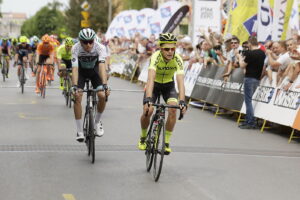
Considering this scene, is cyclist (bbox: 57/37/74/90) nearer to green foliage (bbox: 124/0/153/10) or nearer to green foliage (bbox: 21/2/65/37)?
green foliage (bbox: 124/0/153/10)

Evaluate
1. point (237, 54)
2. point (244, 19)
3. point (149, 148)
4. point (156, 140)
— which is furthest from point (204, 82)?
point (156, 140)

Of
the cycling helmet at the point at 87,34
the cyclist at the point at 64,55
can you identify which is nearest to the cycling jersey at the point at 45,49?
the cyclist at the point at 64,55

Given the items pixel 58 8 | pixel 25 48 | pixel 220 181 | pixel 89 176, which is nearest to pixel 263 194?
pixel 220 181

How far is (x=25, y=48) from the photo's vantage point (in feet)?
75.7

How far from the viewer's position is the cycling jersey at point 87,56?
33.1 ft

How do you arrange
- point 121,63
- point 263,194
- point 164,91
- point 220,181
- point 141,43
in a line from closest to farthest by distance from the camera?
point 263,194 < point 220,181 < point 164,91 < point 141,43 < point 121,63

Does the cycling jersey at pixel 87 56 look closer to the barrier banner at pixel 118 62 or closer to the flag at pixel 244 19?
the flag at pixel 244 19

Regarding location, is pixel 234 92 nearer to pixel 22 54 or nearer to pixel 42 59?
pixel 42 59

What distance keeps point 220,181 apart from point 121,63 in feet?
86.5

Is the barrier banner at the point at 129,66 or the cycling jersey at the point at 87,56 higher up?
the cycling jersey at the point at 87,56

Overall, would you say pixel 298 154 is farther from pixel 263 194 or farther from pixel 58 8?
pixel 58 8

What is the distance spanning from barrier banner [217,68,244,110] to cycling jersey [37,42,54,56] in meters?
6.18

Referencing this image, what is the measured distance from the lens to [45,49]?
2053 cm

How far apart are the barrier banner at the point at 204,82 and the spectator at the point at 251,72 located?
10.5 ft
